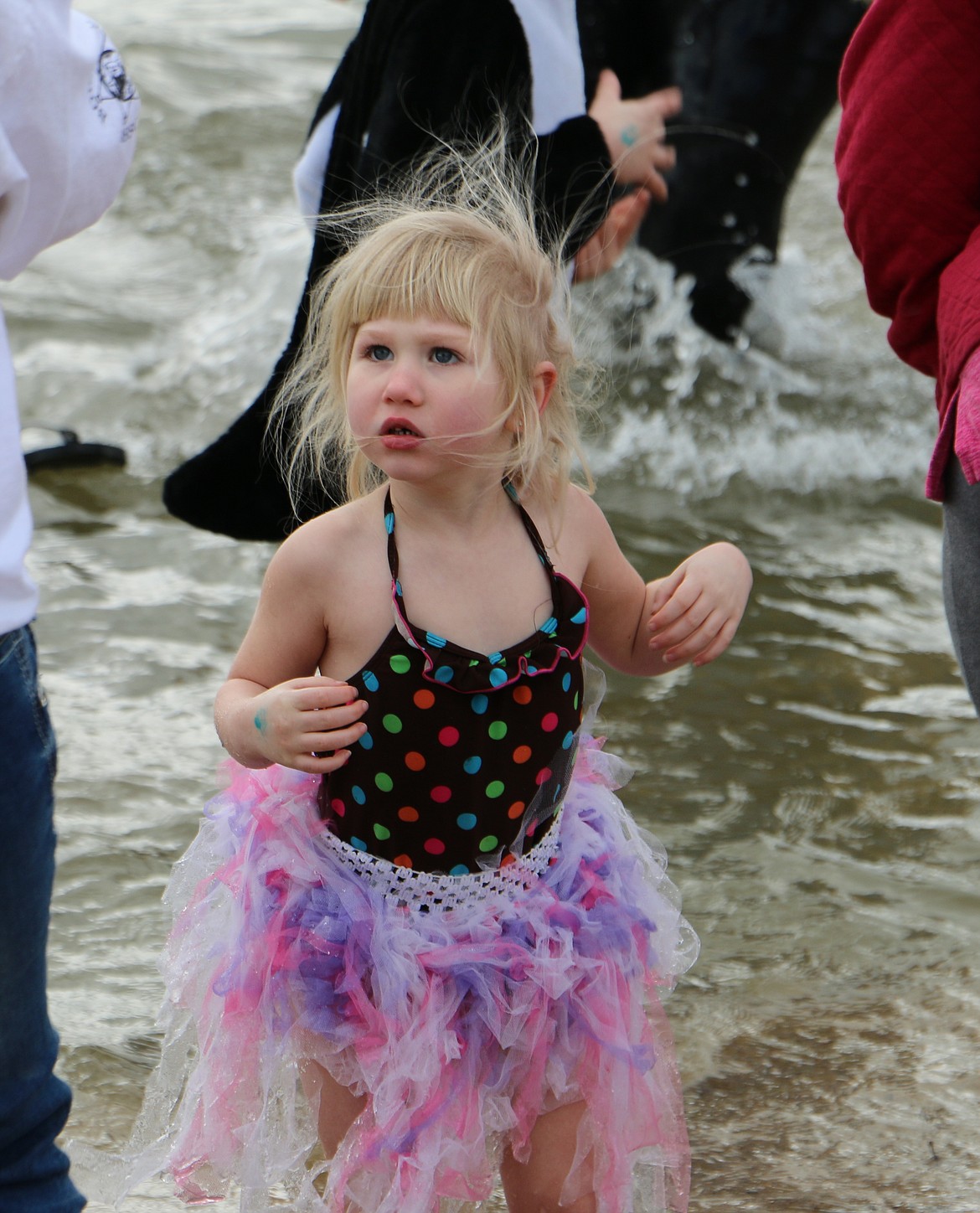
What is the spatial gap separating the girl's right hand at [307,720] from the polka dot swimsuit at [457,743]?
0.13 m

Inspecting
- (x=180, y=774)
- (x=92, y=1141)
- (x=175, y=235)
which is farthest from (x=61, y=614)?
(x=175, y=235)

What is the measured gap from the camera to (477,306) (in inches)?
71.1

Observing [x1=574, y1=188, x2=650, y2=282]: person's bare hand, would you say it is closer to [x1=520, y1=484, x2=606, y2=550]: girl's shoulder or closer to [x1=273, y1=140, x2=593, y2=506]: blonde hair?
[x1=273, y1=140, x2=593, y2=506]: blonde hair

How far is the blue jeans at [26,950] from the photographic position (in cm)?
161

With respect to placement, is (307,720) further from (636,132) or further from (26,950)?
(636,132)

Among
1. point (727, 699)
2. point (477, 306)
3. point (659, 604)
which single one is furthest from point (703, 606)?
point (727, 699)

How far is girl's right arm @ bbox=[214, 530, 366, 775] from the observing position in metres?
1.67

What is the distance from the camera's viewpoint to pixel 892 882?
3.18m

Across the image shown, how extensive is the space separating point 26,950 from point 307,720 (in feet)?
1.29

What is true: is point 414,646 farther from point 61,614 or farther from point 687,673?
point 61,614

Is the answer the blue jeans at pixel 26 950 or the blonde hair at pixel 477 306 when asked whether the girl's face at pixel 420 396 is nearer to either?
the blonde hair at pixel 477 306

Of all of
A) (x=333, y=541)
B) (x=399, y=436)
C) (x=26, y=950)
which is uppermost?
(x=399, y=436)

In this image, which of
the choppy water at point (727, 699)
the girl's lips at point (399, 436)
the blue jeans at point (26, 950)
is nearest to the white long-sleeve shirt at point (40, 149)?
the blue jeans at point (26, 950)

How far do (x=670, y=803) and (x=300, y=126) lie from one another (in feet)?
24.6
